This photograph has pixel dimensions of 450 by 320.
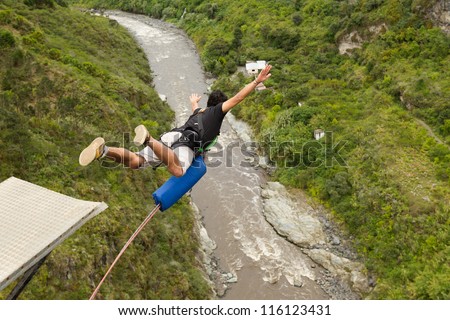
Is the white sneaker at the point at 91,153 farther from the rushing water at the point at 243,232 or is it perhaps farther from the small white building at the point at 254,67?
the small white building at the point at 254,67

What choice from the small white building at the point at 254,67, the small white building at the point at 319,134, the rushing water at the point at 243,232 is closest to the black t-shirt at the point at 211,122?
the rushing water at the point at 243,232

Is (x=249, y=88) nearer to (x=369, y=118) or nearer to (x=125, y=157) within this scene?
(x=125, y=157)

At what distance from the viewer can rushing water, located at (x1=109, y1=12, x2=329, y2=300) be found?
15195 millimetres

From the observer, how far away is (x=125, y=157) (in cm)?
520

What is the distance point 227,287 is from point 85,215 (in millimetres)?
11042

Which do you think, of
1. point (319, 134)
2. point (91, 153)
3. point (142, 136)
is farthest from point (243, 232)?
point (91, 153)

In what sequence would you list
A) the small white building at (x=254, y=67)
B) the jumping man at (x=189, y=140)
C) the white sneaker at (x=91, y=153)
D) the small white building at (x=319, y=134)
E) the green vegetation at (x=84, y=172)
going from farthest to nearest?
1. the small white building at (x=254, y=67)
2. the small white building at (x=319, y=134)
3. the green vegetation at (x=84, y=172)
4. the jumping man at (x=189, y=140)
5. the white sneaker at (x=91, y=153)

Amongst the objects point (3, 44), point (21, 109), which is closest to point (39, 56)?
point (3, 44)

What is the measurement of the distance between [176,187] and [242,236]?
1201 cm

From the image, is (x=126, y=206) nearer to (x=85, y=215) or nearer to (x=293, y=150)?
(x=85, y=215)

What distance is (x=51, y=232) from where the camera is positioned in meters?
4.55
